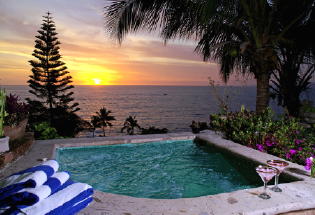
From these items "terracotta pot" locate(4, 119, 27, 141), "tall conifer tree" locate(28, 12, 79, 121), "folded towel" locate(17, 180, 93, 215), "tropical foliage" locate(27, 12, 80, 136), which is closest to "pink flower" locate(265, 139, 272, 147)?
"folded towel" locate(17, 180, 93, 215)

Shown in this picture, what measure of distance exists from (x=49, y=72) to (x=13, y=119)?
35.6 ft

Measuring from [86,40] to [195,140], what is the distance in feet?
28.3

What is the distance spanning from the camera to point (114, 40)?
5891 mm

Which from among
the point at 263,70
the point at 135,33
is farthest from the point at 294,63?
the point at 135,33

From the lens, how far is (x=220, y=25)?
5.68 meters

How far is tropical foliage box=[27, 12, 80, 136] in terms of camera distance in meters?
12.8

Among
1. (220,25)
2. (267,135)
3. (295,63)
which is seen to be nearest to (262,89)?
(267,135)

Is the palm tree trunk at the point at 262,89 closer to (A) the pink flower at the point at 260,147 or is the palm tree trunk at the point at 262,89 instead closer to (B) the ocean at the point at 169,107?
(B) the ocean at the point at 169,107

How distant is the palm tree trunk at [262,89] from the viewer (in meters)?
5.12

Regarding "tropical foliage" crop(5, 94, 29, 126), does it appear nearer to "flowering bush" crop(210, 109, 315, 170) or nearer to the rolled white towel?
the rolled white towel

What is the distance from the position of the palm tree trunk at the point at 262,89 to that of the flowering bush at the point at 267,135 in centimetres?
35

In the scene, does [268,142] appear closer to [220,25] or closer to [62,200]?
[220,25]

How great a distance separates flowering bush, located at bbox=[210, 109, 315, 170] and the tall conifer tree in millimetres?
10958

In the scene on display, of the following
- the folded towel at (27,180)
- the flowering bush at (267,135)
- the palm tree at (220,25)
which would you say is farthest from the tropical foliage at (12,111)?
the flowering bush at (267,135)
